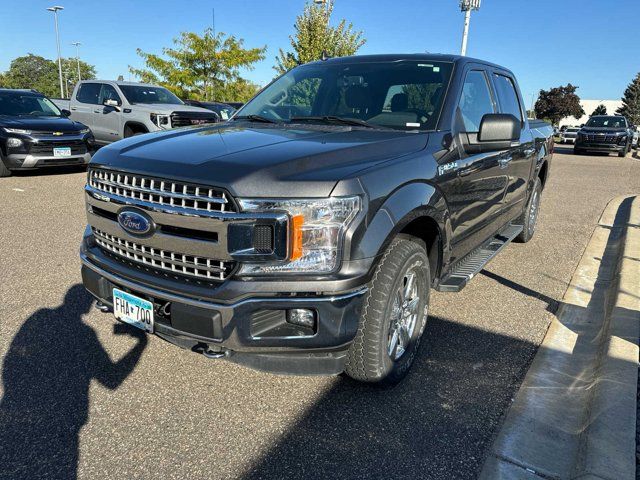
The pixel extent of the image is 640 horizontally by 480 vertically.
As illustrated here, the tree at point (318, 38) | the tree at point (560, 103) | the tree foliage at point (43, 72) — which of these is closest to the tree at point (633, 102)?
the tree at point (560, 103)

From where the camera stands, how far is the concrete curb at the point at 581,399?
2217 millimetres

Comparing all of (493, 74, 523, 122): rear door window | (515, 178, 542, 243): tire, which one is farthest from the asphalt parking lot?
(493, 74, 523, 122): rear door window

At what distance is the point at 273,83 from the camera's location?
4.21 m

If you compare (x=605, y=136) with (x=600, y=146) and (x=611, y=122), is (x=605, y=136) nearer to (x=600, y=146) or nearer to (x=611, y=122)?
(x=600, y=146)

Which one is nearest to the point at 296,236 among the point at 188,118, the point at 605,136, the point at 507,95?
the point at 507,95

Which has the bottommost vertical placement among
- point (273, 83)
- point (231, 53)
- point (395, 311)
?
point (395, 311)

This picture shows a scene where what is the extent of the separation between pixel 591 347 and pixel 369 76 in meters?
2.51

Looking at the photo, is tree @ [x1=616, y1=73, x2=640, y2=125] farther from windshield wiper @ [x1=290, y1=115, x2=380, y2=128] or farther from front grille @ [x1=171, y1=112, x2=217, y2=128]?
windshield wiper @ [x1=290, y1=115, x2=380, y2=128]

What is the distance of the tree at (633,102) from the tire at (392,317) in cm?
7281

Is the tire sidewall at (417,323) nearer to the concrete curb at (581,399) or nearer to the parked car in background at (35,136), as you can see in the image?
the concrete curb at (581,399)

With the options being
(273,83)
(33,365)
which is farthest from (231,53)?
(33,365)

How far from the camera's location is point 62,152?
9812mm

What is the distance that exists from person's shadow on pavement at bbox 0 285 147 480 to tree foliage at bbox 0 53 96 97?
83.7m

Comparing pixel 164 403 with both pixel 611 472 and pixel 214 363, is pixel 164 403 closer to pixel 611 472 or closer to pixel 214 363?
pixel 214 363
